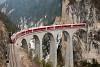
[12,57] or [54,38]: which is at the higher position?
[54,38]

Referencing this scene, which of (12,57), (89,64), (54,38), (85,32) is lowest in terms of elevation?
(89,64)

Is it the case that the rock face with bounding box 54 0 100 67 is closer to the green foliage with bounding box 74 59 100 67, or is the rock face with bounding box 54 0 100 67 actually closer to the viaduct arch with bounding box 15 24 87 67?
the green foliage with bounding box 74 59 100 67

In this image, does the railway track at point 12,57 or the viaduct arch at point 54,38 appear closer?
the railway track at point 12,57

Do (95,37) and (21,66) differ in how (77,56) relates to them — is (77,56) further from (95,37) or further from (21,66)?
(21,66)

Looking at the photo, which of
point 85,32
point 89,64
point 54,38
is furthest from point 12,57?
point 85,32

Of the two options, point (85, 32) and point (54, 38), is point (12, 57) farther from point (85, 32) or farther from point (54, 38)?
point (85, 32)

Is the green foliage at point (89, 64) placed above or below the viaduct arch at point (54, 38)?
below

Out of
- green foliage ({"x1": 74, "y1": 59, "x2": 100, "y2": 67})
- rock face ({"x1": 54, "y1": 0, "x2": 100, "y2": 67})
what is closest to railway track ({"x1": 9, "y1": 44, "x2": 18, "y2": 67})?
green foliage ({"x1": 74, "y1": 59, "x2": 100, "y2": 67})

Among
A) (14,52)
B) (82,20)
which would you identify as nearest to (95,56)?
(82,20)

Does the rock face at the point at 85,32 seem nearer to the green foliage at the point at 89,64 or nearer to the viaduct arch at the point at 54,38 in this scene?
the green foliage at the point at 89,64

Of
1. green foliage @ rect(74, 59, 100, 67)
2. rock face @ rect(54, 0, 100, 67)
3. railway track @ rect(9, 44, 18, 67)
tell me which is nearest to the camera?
railway track @ rect(9, 44, 18, 67)

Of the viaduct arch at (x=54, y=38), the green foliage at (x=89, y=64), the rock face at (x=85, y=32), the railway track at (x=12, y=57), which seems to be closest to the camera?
the railway track at (x=12, y=57)

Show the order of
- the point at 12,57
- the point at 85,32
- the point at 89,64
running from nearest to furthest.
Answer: the point at 12,57 → the point at 89,64 → the point at 85,32

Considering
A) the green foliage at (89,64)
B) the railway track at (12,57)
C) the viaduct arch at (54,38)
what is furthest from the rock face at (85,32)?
the railway track at (12,57)
